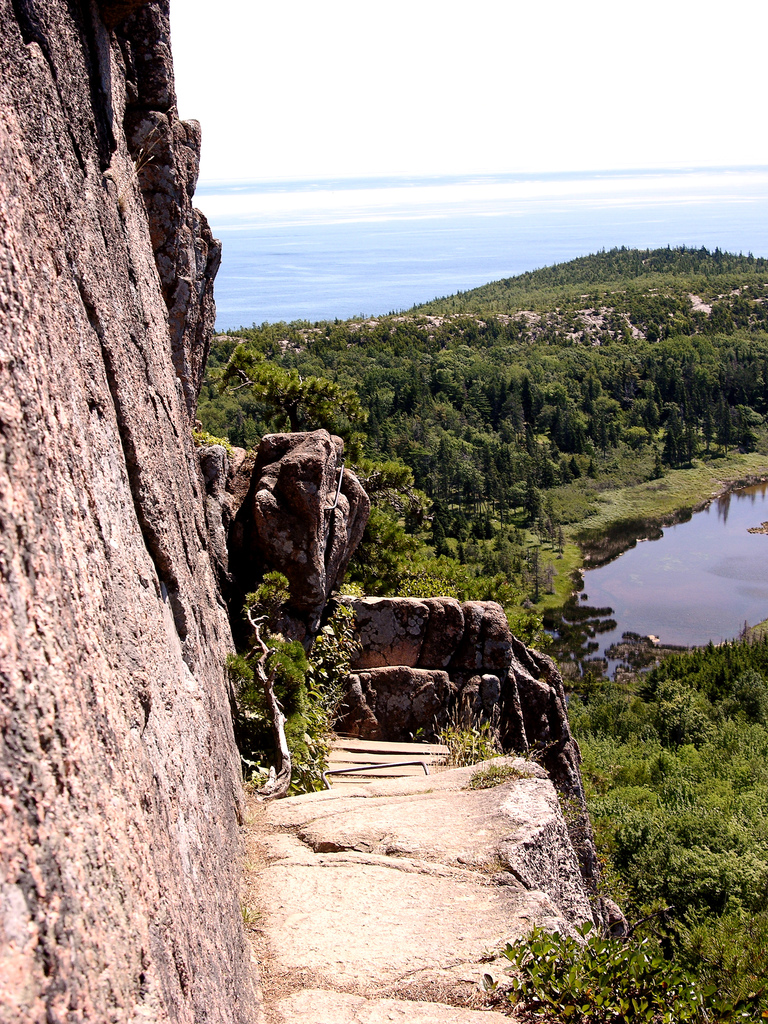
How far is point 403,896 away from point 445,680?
235 inches

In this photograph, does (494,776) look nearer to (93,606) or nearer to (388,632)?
(388,632)

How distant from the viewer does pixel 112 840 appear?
2.64m

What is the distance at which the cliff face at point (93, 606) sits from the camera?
222cm

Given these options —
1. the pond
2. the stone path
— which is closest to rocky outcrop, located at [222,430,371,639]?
the stone path

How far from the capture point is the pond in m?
62.9

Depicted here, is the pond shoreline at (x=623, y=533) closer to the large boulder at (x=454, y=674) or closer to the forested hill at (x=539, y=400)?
the forested hill at (x=539, y=400)

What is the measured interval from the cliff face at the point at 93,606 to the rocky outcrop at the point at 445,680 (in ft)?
19.1

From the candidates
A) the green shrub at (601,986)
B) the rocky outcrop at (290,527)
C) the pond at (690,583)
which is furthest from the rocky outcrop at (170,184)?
the pond at (690,583)

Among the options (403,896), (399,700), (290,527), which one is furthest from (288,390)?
(403,896)

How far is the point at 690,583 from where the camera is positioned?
70812 millimetres

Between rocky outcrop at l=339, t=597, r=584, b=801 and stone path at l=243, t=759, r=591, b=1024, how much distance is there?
371 centimetres

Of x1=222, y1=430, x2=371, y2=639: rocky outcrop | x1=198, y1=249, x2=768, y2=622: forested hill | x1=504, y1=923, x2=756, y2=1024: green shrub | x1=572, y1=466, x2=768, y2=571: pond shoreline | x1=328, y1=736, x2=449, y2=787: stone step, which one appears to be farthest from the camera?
x1=198, y1=249, x2=768, y2=622: forested hill

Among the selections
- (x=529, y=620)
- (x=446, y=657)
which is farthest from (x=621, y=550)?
(x=446, y=657)

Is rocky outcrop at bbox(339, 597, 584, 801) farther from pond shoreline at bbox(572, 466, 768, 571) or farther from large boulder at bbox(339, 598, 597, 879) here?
pond shoreline at bbox(572, 466, 768, 571)
